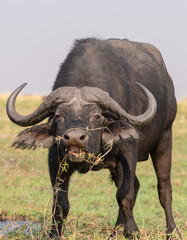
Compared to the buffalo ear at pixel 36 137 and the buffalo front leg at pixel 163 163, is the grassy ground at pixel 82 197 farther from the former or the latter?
the buffalo ear at pixel 36 137

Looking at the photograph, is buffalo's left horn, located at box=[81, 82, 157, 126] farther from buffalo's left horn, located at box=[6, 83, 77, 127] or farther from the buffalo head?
buffalo's left horn, located at box=[6, 83, 77, 127]

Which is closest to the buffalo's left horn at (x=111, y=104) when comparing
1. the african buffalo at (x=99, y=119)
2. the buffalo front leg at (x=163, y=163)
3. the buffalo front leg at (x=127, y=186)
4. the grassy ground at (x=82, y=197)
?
the african buffalo at (x=99, y=119)

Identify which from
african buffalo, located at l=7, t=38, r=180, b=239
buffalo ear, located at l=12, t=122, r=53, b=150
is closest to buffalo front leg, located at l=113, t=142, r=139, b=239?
african buffalo, located at l=7, t=38, r=180, b=239

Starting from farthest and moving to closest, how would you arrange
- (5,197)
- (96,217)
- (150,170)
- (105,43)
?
(150,170) < (5,197) < (96,217) < (105,43)

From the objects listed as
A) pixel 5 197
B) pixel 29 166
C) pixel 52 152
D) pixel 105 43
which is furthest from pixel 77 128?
pixel 29 166

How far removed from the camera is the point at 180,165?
10.8 metres

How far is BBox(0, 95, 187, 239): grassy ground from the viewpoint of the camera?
5173 millimetres

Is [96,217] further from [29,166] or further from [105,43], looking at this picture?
[29,166]

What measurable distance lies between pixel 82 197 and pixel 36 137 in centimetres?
309

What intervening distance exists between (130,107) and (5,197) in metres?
2.84

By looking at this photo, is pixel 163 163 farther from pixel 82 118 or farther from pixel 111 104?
pixel 82 118

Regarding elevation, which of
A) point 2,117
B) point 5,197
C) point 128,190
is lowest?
point 2,117

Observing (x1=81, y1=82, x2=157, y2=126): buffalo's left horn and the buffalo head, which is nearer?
the buffalo head

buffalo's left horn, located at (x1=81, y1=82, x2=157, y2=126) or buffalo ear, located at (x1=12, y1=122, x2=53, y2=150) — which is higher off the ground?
buffalo's left horn, located at (x1=81, y1=82, x2=157, y2=126)
